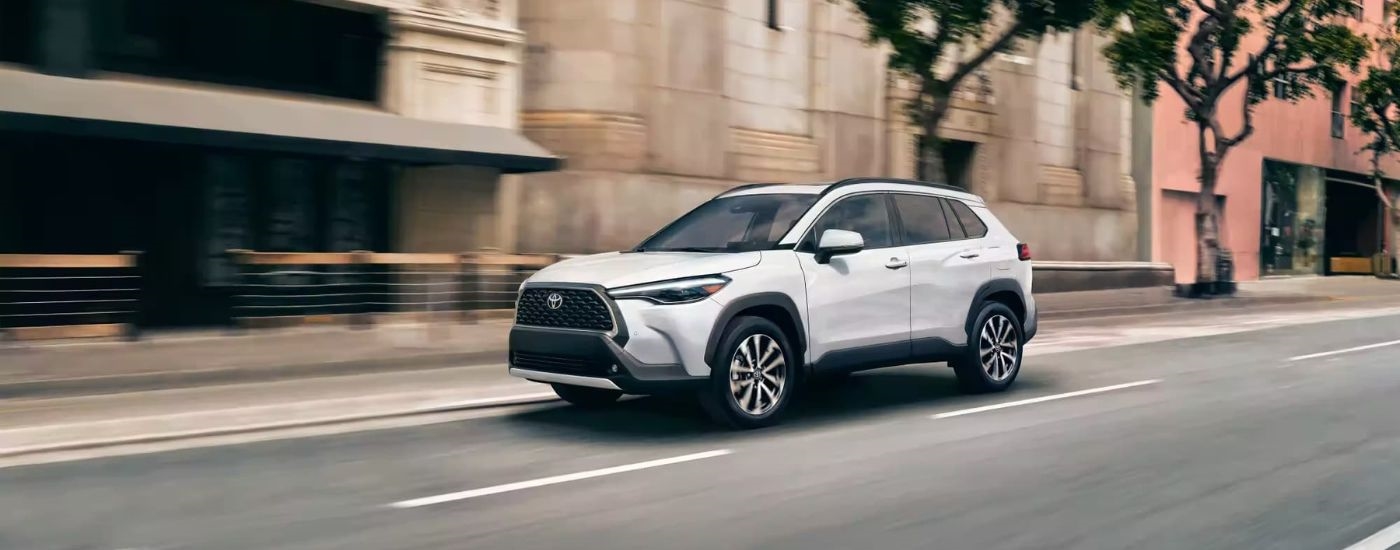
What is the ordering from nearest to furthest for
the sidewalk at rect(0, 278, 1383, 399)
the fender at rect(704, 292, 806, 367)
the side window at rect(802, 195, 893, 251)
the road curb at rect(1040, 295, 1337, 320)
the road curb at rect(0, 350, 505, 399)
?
the fender at rect(704, 292, 806, 367) → the side window at rect(802, 195, 893, 251) → the road curb at rect(0, 350, 505, 399) → the sidewalk at rect(0, 278, 1383, 399) → the road curb at rect(1040, 295, 1337, 320)

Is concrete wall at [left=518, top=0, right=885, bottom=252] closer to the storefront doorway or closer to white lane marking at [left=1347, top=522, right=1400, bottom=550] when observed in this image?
white lane marking at [left=1347, top=522, right=1400, bottom=550]

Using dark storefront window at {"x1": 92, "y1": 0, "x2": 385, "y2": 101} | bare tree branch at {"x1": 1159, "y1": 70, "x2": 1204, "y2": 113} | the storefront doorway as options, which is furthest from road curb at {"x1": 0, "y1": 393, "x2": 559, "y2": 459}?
the storefront doorway

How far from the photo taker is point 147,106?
15.4m

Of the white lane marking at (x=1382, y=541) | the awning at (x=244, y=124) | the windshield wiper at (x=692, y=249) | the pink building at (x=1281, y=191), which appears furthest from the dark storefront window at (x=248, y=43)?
the pink building at (x=1281, y=191)

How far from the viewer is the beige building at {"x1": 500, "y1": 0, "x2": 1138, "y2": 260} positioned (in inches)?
842

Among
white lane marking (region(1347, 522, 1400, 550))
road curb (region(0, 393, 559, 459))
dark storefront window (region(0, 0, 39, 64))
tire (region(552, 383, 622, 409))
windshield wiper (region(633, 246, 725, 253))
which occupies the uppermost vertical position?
dark storefront window (region(0, 0, 39, 64))

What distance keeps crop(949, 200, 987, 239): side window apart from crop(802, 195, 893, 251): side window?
105 cm

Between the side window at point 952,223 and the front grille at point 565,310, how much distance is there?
11.6 ft

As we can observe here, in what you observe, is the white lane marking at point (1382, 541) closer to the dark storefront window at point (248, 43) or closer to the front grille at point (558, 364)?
the front grille at point (558, 364)

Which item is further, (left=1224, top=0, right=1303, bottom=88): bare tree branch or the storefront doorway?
the storefront doorway

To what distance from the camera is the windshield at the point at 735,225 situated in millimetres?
9125

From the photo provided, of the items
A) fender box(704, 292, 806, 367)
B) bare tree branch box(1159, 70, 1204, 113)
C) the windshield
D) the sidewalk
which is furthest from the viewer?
bare tree branch box(1159, 70, 1204, 113)

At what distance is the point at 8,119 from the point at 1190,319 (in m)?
18.2

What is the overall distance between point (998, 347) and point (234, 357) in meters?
7.61
